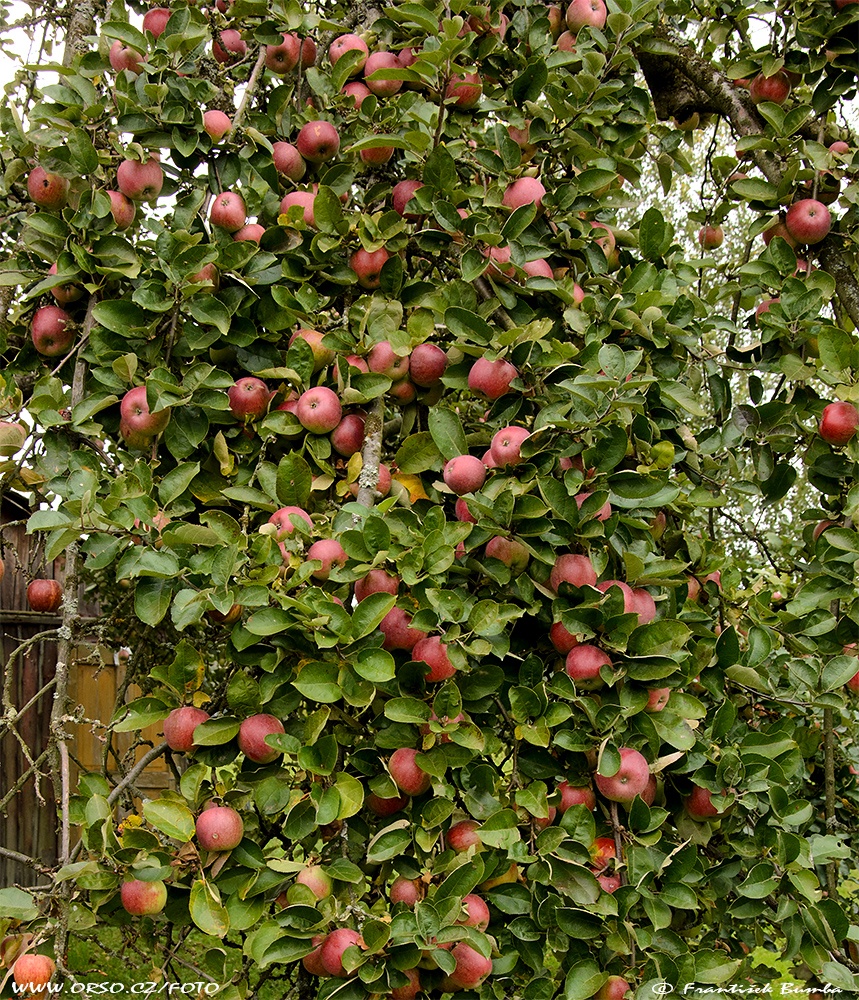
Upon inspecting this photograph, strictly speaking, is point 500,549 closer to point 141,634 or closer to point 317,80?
point 141,634

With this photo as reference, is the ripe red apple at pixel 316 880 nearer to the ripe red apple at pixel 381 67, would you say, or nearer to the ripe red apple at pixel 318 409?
the ripe red apple at pixel 318 409

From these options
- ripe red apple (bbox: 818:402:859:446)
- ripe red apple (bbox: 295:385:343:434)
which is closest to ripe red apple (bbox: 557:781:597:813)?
ripe red apple (bbox: 295:385:343:434)

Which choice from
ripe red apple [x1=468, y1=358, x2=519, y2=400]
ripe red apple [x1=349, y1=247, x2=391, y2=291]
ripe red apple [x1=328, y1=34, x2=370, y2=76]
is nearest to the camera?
ripe red apple [x1=468, y1=358, x2=519, y2=400]

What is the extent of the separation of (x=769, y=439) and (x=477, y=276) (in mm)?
565

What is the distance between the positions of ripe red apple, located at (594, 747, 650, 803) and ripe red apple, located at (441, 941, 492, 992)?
0.25 meters

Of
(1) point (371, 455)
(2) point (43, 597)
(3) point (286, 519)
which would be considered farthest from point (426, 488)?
(2) point (43, 597)

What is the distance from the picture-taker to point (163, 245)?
1219 millimetres

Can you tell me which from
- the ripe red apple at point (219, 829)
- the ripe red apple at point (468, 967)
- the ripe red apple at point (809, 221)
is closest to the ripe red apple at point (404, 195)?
the ripe red apple at point (809, 221)

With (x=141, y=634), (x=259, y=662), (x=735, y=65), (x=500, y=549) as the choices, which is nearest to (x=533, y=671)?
(x=500, y=549)

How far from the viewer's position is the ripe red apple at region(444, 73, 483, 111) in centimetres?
138

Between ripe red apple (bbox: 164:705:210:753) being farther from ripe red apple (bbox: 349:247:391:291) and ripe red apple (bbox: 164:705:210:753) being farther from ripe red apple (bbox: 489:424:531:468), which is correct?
ripe red apple (bbox: 349:247:391:291)

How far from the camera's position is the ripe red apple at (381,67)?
1.42 metres

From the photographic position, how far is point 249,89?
140 centimetres

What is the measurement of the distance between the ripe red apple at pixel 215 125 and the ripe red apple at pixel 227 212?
0.10 m
